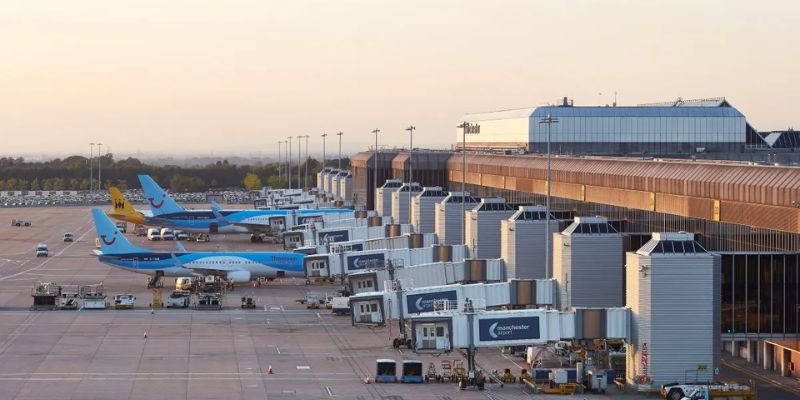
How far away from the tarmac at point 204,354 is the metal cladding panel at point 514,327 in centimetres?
226

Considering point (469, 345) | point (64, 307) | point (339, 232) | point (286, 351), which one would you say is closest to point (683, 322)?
point (469, 345)

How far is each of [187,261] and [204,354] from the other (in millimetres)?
39007

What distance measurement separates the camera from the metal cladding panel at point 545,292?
74.8 m

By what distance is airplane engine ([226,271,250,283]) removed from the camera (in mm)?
114062

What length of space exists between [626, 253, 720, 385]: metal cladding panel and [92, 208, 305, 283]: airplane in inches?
2242

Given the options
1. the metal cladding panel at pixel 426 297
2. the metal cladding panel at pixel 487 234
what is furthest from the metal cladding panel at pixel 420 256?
the metal cladding panel at pixel 426 297

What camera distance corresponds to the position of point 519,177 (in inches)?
4638

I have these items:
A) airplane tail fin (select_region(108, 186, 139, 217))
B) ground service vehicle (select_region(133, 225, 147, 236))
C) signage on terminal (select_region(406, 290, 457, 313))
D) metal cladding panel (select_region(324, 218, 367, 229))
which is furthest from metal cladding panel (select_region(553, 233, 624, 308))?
ground service vehicle (select_region(133, 225, 147, 236))

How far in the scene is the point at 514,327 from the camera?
216 feet

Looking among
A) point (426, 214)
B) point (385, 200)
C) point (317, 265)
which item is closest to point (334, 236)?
point (426, 214)

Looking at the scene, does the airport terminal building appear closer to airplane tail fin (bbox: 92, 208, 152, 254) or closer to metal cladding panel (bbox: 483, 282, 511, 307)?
airplane tail fin (bbox: 92, 208, 152, 254)

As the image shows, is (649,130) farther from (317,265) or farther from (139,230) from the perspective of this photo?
(139,230)

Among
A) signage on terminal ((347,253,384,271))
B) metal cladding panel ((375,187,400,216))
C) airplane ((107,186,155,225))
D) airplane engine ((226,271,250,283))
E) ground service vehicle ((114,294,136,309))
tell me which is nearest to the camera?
ground service vehicle ((114,294,136,309))

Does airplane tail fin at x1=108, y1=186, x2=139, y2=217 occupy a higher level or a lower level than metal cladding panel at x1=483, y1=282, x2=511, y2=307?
higher
